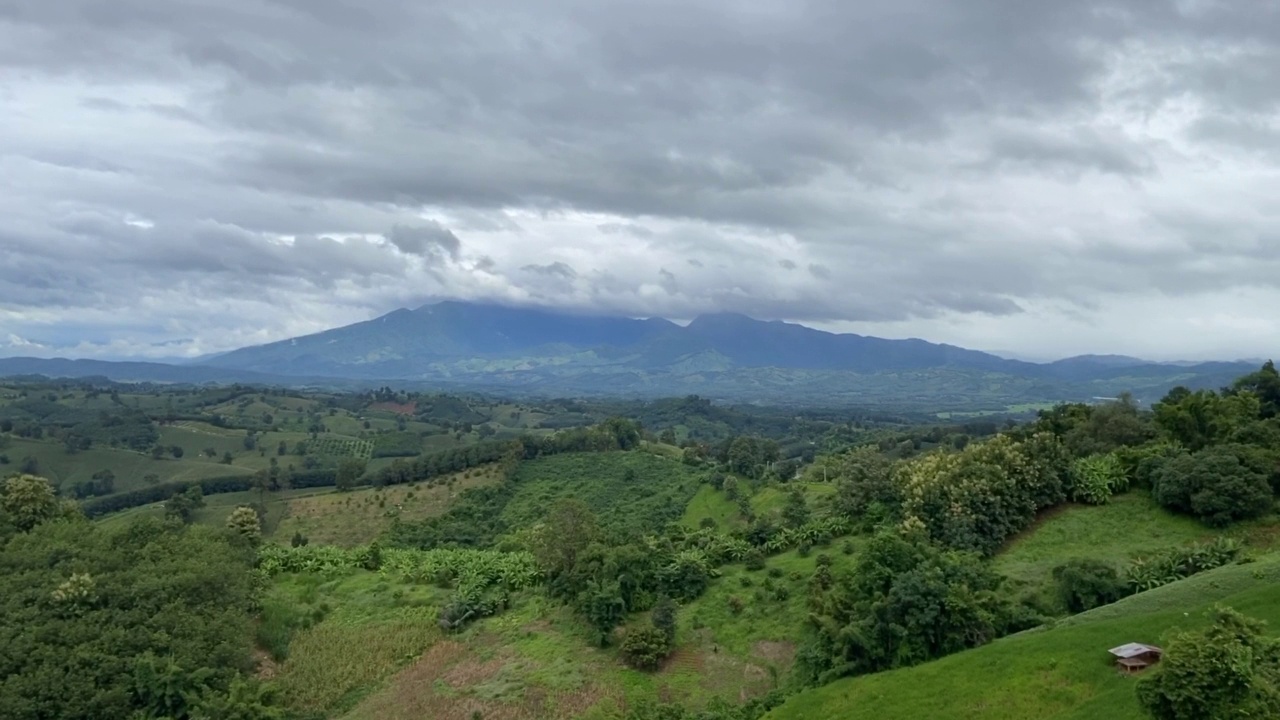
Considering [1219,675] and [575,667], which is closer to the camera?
[1219,675]

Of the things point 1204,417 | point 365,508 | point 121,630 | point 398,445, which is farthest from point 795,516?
point 398,445

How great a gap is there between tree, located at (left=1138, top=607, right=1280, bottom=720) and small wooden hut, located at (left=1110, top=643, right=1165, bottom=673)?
16.3 ft

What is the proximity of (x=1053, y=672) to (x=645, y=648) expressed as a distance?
44.0 feet

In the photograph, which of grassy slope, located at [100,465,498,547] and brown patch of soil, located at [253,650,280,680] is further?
grassy slope, located at [100,465,498,547]

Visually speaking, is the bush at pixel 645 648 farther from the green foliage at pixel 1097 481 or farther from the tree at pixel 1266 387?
the tree at pixel 1266 387

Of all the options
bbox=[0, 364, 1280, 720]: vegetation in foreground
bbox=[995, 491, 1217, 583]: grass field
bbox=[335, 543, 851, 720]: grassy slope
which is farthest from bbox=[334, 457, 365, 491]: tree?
bbox=[995, 491, 1217, 583]: grass field

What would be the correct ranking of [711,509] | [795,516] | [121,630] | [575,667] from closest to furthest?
[121,630], [575,667], [795,516], [711,509]

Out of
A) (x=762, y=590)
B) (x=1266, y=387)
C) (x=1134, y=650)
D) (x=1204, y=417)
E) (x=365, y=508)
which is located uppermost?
(x=1266, y=387)

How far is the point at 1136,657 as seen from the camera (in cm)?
1977

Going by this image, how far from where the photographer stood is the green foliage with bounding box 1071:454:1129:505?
34594 mm

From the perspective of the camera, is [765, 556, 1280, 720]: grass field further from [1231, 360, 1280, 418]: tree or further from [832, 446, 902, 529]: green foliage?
[1231, 360, 1280, 418]: tree

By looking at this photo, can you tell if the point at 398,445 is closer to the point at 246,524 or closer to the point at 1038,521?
the point at 246,524

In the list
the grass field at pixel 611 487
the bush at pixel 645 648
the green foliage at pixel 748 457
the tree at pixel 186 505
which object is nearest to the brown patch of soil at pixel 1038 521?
the bush at pixel 645 648

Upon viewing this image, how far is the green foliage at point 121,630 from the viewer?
24.9 meters
